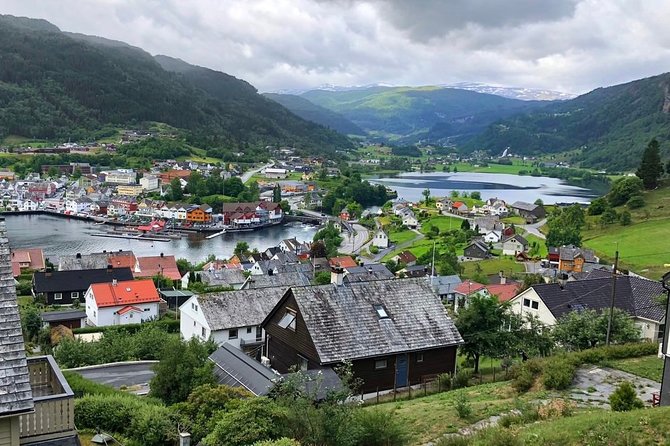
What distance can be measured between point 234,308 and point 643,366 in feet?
57.5

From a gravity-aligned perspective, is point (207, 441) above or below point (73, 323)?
above

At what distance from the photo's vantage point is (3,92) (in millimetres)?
178250

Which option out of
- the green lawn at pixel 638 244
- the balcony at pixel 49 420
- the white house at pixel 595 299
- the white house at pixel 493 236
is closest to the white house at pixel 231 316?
the white house at pixel 595 299

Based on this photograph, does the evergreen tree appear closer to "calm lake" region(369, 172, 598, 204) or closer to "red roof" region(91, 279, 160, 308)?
"calm lake" region(369, 172, 598, 204)

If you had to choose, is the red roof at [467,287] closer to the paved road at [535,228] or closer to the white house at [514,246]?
the white house at [514,246]

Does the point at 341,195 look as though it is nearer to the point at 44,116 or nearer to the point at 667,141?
the point at 44,116

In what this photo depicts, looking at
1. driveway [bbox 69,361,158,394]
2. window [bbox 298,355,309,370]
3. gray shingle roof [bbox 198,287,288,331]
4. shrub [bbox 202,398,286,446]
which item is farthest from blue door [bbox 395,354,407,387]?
gray shingle roof [bbox 198,287,288,331]

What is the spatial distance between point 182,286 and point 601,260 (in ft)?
135

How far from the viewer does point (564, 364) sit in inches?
564

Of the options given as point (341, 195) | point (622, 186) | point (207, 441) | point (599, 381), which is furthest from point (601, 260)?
point (341, 195)

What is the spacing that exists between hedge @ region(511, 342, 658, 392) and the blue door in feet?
10.9

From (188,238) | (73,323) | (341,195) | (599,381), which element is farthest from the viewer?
(341,195)

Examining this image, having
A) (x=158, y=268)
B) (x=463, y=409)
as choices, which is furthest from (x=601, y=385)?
(x=158, y=268)

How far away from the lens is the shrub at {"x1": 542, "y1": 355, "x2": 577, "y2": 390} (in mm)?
13461
